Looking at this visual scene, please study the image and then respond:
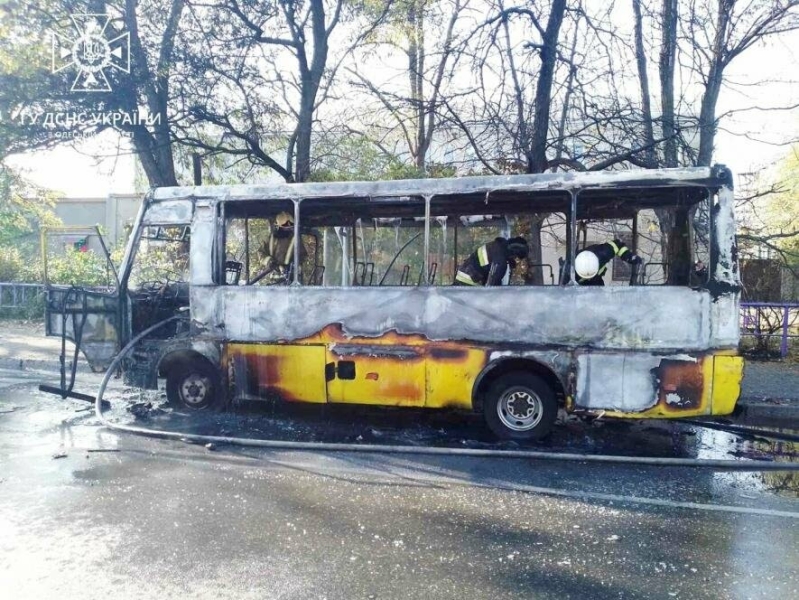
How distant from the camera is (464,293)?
21.2 feet

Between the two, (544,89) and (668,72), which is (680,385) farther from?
(668,72)

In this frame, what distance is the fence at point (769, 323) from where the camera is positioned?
11.4 metres

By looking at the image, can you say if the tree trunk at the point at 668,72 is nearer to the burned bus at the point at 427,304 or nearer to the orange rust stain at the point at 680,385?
the burned bus at the point at 427,304

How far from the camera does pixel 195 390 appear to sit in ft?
24.0

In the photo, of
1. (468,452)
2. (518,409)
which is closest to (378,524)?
(468,452)

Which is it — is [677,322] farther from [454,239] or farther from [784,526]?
[454,239]

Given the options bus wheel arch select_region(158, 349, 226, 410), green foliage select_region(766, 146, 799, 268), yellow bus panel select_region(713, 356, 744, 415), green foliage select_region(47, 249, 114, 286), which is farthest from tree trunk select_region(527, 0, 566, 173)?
green foliage select_region(47, 249, 114, 286)

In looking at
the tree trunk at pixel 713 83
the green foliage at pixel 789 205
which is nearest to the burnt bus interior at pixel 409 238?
the tree trunk at pixel 713 83

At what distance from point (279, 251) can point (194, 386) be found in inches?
76.9

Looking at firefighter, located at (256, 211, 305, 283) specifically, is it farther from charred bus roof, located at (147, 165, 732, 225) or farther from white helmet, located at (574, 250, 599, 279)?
white helmet, located at (574, 250, 599, 279)

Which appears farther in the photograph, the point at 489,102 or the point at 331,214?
the point at 489,102

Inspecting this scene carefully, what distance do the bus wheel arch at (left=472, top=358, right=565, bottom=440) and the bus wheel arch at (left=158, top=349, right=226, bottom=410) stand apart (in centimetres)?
315

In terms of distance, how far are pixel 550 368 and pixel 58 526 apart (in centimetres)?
446

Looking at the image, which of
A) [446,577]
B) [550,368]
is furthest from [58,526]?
[550,368]
